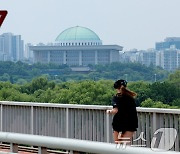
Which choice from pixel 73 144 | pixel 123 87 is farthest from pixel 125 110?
pixel 73 144

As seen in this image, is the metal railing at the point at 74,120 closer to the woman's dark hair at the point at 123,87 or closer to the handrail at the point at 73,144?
the woman's dark hair at the point at 123,87

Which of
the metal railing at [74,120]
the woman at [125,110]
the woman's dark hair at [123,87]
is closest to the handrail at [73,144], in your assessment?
the woman at [125,110]

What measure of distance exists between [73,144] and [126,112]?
181 cm

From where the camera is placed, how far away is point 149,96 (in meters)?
109

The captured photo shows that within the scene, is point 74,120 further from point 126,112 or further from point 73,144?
point 73,144

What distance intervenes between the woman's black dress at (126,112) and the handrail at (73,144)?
1.49 m

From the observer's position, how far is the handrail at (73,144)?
859cm

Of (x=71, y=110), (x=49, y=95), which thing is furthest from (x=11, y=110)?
(x=49, y=95)

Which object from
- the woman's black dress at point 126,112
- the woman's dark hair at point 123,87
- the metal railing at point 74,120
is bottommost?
the metal railing at point 74,120

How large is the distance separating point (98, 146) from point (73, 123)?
7.34 m

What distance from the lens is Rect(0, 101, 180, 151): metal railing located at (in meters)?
14.0

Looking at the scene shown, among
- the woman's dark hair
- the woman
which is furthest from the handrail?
the woman's dark hair

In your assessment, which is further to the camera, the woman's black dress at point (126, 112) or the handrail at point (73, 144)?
the woman's black dress at point (126, 112)

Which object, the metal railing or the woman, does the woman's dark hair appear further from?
the metal railing
